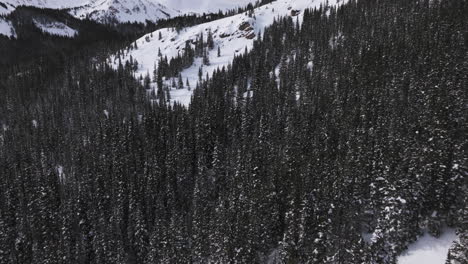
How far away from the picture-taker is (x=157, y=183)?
257 feet

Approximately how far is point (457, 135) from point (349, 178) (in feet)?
58.1

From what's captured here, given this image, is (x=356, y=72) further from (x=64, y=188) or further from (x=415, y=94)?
(x=64, y=188)

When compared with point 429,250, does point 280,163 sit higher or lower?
higher

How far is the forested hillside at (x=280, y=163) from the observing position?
4494cm

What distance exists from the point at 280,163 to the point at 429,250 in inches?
1158

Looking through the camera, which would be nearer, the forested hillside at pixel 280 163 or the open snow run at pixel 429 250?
the open snow run at pixel 429 250

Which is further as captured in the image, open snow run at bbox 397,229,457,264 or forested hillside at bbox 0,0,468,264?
forested hillside at bbox 0,0,468,264

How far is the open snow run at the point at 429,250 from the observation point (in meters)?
39.2

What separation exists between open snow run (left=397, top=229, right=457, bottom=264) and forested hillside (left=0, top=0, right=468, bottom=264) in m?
1.03

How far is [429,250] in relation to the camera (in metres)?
40.4

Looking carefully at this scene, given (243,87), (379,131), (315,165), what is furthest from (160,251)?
(243,87)

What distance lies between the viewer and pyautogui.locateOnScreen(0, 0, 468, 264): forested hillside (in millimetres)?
44938

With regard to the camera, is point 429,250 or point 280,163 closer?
point 429,250

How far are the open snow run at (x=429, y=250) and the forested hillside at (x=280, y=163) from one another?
1.03 meters
